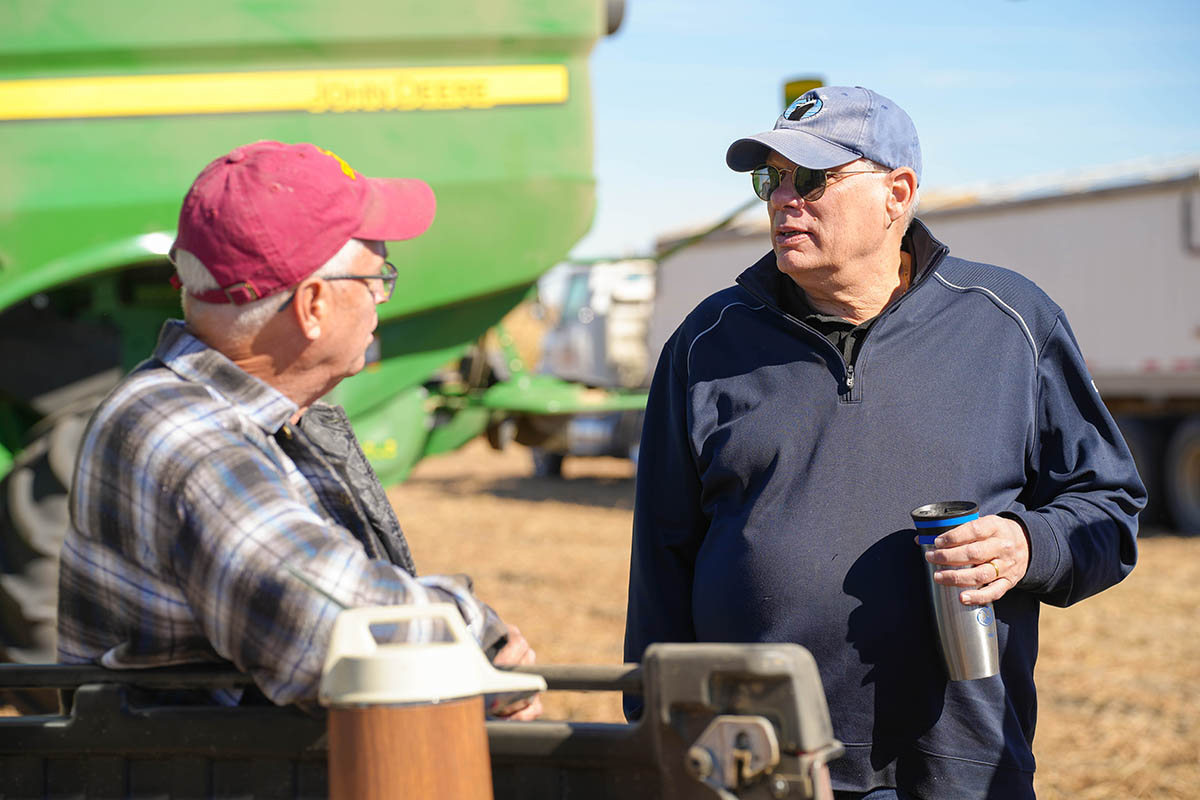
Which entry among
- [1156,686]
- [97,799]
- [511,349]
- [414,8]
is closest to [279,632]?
[97,799]

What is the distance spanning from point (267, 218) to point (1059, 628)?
576cm

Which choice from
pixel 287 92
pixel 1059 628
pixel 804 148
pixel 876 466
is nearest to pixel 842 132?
pixel 804 148

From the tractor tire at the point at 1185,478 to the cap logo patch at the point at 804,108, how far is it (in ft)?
28.6

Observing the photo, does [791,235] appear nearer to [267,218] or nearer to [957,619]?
[957,619]

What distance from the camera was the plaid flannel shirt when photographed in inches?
59.2

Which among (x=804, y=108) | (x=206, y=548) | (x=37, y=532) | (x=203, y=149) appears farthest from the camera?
(x=203, y=149)

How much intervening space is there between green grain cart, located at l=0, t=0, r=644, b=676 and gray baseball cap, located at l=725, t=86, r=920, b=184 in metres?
2.30

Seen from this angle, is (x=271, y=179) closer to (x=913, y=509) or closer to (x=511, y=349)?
(x=913, y=509)

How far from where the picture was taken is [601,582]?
7.89 meters

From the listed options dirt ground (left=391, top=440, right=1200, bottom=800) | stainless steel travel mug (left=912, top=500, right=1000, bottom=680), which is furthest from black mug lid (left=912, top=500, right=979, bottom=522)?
dirt ground (left=391, top=440, right=1200, bottom=800)

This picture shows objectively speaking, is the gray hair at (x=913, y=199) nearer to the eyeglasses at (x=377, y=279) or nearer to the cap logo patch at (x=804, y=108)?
the cap logo patch at (x=804, y=108)

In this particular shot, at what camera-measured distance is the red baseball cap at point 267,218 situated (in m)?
1.63

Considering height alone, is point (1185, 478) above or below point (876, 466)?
below

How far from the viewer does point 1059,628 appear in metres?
6.47
